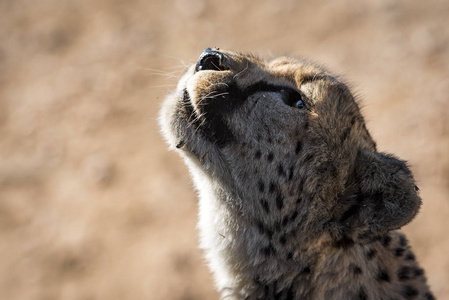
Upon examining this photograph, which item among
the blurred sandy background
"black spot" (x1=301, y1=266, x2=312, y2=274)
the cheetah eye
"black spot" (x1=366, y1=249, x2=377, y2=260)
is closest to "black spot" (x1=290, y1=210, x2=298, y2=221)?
"black spot" (x1=301, y1=266, x2=312, y2=274)

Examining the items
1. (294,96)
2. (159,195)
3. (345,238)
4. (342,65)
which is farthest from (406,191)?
(342,65)

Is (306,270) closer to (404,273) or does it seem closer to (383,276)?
(383,276)

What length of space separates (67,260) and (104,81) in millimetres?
2458

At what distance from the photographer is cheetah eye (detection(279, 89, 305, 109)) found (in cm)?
233

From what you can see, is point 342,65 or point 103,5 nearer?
point 342,65

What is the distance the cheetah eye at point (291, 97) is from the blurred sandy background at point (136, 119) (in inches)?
57.9

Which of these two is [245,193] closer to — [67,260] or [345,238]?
[345,238]

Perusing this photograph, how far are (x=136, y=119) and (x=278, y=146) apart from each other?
3.90m

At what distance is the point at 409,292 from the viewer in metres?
2.37

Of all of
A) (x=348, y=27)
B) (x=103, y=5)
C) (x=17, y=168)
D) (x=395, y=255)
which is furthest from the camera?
(x=103, y=5)

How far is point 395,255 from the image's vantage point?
2.42 metres

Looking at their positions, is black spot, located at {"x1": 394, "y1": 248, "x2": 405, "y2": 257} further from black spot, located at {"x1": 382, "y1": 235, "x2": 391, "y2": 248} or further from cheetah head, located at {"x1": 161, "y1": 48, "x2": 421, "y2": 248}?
cheetah head, located at {"x1": 161, "y1": 48, "x2": 421, "y2": 248}

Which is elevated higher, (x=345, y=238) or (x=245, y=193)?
(x=245, y=193)

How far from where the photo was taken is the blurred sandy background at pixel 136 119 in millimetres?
4637
